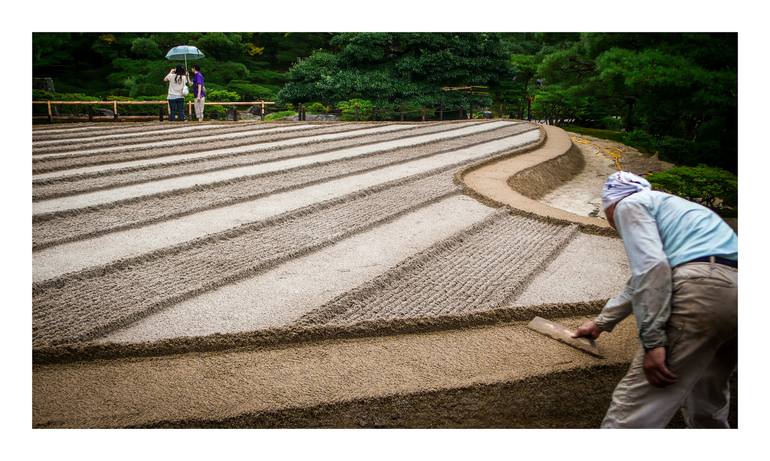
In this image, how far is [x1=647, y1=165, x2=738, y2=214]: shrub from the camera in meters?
3.80

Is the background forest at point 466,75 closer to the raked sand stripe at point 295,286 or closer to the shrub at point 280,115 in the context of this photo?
the shrub at point 280,115

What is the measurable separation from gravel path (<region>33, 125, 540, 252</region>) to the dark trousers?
14.1 feet

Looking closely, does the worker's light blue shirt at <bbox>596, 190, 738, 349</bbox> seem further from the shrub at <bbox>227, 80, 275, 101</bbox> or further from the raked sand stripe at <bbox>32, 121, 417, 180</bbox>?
the shrub at <bbox>227, 80, 275, 101</bbox>

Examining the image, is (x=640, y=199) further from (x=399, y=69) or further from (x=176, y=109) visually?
(x=399, y=69)

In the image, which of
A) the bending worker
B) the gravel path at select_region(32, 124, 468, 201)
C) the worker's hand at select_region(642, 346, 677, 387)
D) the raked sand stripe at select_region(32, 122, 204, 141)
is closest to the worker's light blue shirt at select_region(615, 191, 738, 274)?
the bending worker

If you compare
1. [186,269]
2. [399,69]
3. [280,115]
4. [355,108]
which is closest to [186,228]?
[186,269]

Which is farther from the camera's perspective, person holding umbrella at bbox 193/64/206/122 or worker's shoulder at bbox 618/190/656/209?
person holding umbrella at bbox 193/64/206/122

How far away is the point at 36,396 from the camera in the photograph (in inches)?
81.1

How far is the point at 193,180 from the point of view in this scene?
5.17 metres

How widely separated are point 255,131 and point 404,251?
6.33 meters

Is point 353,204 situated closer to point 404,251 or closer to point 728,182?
point 404,251

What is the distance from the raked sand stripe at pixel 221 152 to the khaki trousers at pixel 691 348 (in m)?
5.12

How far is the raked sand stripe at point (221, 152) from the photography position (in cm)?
532

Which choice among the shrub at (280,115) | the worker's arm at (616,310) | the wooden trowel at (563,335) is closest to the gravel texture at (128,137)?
the shrub at (280,115)
